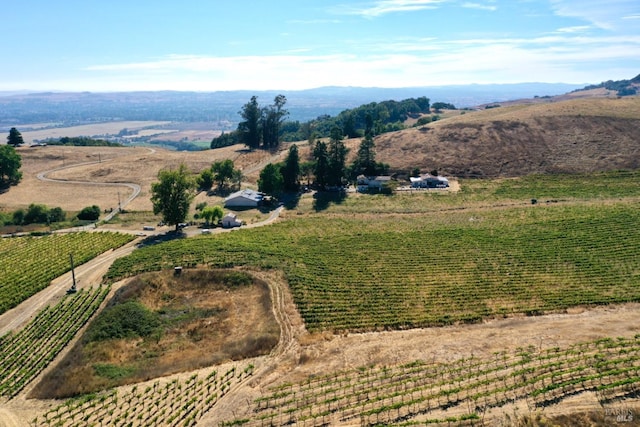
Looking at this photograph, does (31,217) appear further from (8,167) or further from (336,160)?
(336,160)

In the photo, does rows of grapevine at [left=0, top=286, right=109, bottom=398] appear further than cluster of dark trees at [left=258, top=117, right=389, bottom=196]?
No

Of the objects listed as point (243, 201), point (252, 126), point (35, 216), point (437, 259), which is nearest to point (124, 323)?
point (437, 259)

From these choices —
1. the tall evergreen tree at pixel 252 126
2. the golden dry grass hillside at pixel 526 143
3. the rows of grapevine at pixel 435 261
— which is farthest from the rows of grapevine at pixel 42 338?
the tall evergreen tree at pixel 252 126

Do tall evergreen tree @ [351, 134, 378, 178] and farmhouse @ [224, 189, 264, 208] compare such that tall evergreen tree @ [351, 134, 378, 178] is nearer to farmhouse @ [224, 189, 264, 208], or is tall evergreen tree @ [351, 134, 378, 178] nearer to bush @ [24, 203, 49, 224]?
farmhouse @ [224, 189, 264, 208]

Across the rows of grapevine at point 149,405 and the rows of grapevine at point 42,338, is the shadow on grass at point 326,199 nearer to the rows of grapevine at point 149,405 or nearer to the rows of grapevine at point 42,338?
the rows of grapevine at point 42,338

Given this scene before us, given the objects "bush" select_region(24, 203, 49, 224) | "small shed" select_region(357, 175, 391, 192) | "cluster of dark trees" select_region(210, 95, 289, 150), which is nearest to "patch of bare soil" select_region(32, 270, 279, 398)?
"bush" select_region(24, 203, 49, 224)
